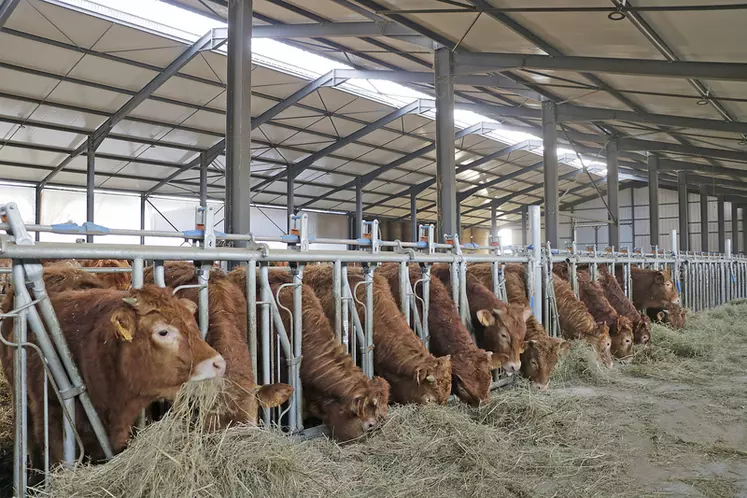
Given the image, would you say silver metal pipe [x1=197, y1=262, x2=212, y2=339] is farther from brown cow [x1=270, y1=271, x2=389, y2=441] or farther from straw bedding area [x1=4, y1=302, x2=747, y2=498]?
brown cow [x1=270, y1=271, x2=389, y2=441]

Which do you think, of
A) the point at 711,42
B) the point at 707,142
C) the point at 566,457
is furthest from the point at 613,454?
the point at 707,142

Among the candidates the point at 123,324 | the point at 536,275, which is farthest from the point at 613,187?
the point at 123,324

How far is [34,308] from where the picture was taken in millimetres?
2789

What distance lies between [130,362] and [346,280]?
2.18m

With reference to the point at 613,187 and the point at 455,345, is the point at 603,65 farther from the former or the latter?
the point at 613,187

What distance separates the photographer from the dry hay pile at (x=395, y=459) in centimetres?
268

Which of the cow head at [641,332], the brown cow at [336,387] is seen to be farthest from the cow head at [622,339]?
the brown cow at [336,387]

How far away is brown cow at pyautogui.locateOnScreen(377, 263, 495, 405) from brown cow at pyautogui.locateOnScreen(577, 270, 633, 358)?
3276 mm

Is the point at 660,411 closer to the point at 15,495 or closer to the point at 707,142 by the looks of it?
the point at 15,495

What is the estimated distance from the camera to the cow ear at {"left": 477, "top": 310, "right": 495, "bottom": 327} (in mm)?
6254

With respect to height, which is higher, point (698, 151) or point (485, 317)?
point (698, 151)

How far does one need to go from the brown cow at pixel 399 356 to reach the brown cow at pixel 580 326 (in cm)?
359

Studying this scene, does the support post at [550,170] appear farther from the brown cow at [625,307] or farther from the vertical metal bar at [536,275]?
the vertical metal bar at [536,275]

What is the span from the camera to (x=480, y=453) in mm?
3990
